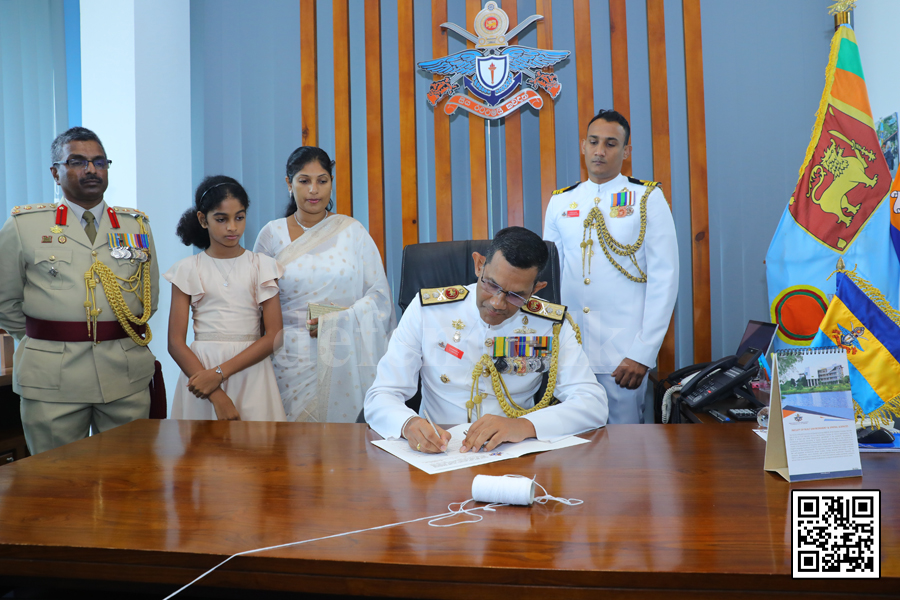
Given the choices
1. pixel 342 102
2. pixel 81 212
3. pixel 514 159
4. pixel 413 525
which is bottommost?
pixel 413 525

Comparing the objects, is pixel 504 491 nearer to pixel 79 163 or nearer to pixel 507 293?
pixel 507 293

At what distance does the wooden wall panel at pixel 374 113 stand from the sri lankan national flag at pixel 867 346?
97.1 inches

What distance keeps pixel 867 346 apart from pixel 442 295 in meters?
1.16

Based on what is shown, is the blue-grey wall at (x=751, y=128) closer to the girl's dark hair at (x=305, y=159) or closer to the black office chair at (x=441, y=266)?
the black office chair at (x=441, y=266)

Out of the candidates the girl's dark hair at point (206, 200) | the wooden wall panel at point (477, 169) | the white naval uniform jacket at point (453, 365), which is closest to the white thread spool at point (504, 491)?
the white naval uniform jacket at point (453, 365)

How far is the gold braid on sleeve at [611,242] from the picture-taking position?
2652 mm

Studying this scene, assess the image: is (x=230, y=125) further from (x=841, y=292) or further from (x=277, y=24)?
(x=841, y=292)

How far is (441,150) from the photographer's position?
11.4ft

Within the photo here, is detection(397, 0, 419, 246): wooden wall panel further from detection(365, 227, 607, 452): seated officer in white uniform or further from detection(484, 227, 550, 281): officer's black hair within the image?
detection(484, 227, 550, 281): officer's black hair

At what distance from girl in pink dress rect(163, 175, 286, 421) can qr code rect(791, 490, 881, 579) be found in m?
1.86

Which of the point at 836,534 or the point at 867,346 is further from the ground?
the point at 867,346

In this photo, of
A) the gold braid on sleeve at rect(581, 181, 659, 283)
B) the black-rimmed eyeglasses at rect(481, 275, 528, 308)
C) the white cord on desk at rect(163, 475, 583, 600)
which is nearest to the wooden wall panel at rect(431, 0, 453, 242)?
the gold braid on sleeve at rect(581, 181, 659, 283)

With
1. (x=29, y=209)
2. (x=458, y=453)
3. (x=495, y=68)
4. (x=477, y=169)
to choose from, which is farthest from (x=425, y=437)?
(x=495, y=68)

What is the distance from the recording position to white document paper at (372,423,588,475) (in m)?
1.32
